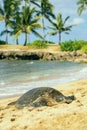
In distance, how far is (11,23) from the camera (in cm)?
6181

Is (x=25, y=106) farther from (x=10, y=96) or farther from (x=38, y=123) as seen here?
(x=10, y=96)

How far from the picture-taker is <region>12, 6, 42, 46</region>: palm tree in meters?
59.6

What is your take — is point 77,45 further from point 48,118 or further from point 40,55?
point 48,118

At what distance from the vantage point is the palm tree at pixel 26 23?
59.6 metres

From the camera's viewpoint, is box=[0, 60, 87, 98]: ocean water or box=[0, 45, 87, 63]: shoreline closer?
box=[0, 60, 87, 98]: ocean water

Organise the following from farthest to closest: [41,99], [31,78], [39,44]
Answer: [39,44]
[31,78]
[41,99]

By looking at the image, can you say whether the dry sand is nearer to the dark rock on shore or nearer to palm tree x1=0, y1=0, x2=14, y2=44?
the dark rock on shore

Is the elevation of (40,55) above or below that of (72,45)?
below

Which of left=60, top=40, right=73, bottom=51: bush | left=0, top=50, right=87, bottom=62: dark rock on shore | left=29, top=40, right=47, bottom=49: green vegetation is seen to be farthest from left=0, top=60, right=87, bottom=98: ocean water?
left=29, top=40, right=47, bottom=49: green vegetation

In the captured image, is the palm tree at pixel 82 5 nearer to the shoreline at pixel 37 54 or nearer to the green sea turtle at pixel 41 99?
the shoreline at pixel 37 54

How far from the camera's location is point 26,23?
60.1m

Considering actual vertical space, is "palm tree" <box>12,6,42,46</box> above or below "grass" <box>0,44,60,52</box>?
above

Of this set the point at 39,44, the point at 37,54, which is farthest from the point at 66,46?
the point at 37,54

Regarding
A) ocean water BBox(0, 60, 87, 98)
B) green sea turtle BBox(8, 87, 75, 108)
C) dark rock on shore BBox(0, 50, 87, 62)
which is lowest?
dark rock on shore BBox(0, 50, 87, 62)
